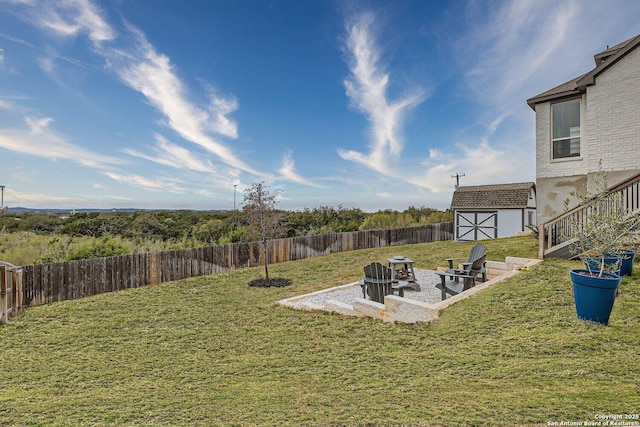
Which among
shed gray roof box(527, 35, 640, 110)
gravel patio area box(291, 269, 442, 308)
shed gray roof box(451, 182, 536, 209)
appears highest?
shed gray roof box(527, 35, 640, 110)

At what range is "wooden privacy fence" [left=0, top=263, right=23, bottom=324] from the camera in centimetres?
608

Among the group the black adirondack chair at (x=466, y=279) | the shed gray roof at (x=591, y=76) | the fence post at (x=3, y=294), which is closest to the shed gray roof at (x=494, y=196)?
the shed gray roof at (x=591, y=76)

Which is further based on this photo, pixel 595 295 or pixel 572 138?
pixel 572 138

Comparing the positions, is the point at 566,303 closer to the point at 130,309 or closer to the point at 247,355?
the point at 247,355

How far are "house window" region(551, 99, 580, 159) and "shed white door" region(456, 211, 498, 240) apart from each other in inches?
427

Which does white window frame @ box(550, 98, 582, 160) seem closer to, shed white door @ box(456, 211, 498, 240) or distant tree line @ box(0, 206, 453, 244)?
distant tree line @ box(0, 206, 453, 244)

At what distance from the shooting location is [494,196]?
66.8 ft

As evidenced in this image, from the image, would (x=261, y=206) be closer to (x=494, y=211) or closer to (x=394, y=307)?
(x=394, y=307)

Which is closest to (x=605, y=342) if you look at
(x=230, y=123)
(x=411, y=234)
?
(x=230, y=123)

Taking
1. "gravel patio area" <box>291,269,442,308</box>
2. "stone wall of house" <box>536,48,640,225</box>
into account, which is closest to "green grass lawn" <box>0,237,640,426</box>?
"gravel patio area" <box>291,269,442,308</box>

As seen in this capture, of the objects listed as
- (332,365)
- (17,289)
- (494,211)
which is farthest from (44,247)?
(494,211)

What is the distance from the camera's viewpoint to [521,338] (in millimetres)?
3627

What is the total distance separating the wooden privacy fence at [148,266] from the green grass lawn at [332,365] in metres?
1.50

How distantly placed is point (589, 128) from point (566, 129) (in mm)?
909
